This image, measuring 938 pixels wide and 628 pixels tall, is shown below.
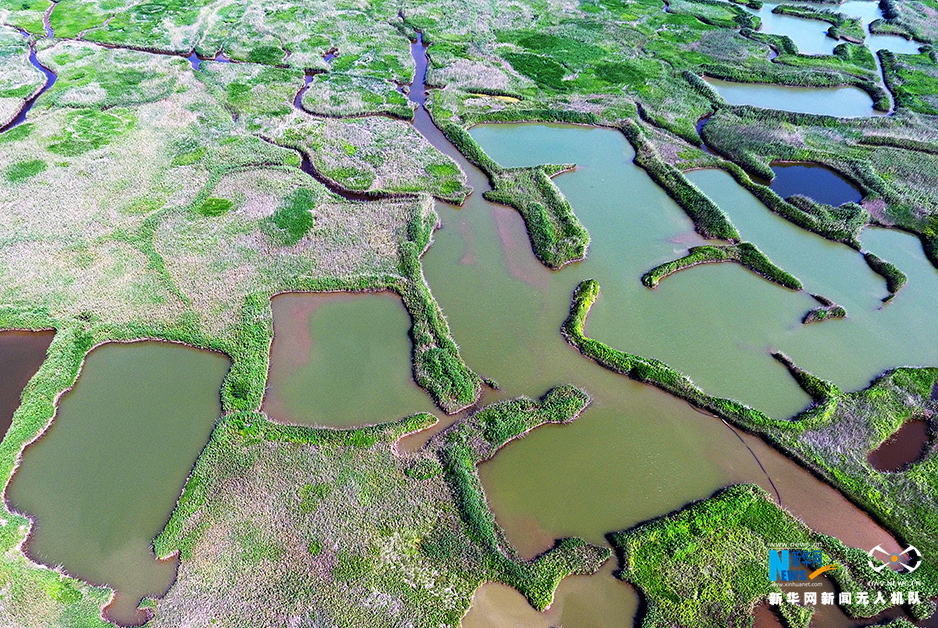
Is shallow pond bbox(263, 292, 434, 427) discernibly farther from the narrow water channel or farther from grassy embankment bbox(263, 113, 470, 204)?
grassy embankment bbox(263, 113, 470, 204)

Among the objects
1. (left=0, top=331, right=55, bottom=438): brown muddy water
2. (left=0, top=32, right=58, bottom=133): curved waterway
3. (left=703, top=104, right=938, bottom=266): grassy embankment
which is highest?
(left=703, top=104, right=938, bottom=266): grassy embankment

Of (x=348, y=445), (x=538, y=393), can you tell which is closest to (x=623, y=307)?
(x=538, y=393)

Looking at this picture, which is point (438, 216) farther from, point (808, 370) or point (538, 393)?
point (808, 370)

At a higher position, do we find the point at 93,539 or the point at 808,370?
the point at 808,370

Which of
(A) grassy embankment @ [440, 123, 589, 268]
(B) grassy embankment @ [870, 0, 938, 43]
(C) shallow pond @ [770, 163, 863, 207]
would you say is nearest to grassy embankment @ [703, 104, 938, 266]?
(C) shallow pond @ [770, 163, 863, 207]

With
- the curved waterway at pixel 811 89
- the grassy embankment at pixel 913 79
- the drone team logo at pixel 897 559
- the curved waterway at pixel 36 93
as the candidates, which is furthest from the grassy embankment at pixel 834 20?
the curved waterway at pixel 36 93

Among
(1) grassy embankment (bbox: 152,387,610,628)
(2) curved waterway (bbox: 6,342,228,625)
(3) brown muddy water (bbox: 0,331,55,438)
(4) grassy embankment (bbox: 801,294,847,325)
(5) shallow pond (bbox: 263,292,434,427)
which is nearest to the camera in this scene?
(1) grassy embankment (bbox: 152,387,610,628)

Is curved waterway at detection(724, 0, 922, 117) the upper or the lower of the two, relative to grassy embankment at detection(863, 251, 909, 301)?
upper

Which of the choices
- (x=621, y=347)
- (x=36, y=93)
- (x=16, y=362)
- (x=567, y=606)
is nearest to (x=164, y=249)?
(x=16, y=362)
